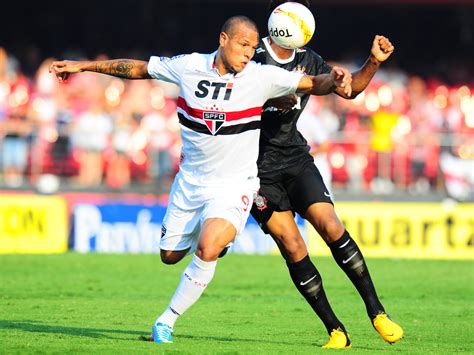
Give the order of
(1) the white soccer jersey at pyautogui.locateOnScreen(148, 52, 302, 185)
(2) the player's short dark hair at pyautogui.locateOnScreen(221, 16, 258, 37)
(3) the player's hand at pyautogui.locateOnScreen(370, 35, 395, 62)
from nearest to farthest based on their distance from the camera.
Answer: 1. (3) the player's hand at pyautogui.locateOnScreen(370, 35, 395, 62)
2. (2) the player's short dark hair at pyautogui.locateOnScreen(221, 16, 258, 37)
3. (1) the white soccer jersey at pyautogui.locateOnScreen(148, 52, 302, 185)

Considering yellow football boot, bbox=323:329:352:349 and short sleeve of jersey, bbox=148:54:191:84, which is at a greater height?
short sleeve of jersey, bbox=148:54:191:84

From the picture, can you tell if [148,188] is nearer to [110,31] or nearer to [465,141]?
[465,141]

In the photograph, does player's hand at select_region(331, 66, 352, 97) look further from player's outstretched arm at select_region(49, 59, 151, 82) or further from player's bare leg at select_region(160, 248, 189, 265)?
player's bare leg at select_region(160, 248, 189, 265)

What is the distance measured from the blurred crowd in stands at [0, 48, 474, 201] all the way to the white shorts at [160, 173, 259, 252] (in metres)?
11.6

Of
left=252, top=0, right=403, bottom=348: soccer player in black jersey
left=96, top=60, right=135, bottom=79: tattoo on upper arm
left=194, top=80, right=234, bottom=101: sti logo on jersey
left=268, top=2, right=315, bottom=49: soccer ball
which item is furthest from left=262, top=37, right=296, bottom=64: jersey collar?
left=96, top=60, right=135, bottom=79: tattoo on upper arm

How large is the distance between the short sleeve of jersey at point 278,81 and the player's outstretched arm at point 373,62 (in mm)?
366

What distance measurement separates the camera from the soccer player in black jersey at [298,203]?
9281 mm

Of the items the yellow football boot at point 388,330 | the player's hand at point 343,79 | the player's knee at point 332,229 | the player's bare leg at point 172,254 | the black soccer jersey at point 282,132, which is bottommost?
the yellow football boot at point 388,330

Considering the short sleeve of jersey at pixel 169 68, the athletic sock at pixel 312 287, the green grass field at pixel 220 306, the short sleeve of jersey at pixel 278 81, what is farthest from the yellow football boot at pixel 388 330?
the short sleeve of jersey at pixel 169 68

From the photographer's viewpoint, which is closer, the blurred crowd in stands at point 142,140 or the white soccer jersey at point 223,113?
the white soccer jersey at point 223,113

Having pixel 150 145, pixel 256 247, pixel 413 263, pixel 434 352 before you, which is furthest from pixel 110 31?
pixel 434 352

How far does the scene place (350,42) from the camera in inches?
1181

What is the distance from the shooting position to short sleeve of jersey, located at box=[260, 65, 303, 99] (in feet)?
28.7

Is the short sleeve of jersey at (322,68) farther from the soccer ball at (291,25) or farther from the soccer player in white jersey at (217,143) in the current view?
the soccer player in white jersey at (217,143)
